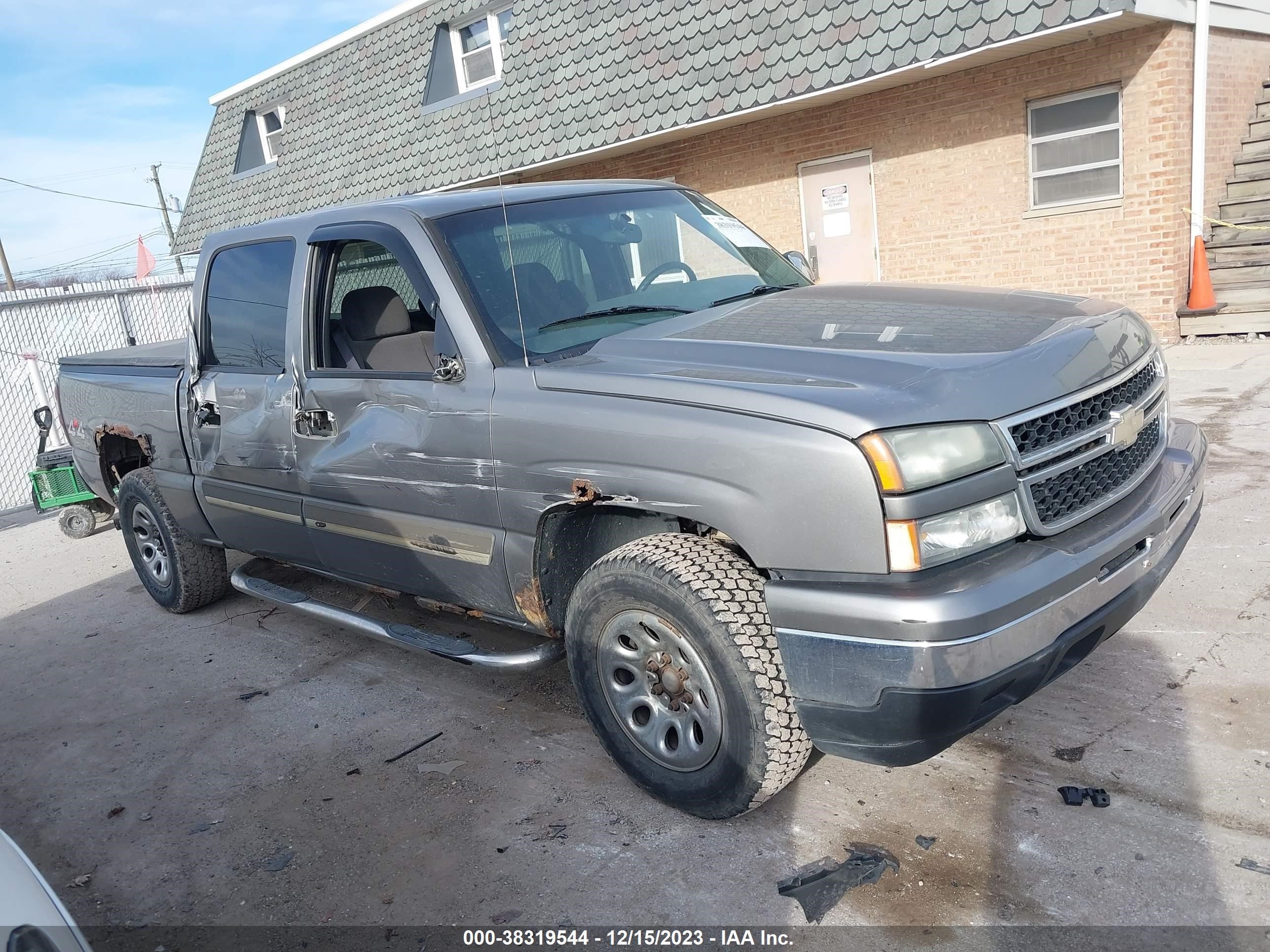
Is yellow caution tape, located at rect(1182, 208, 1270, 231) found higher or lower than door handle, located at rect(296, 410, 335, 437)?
lower

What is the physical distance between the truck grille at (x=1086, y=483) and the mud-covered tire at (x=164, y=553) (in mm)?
4436

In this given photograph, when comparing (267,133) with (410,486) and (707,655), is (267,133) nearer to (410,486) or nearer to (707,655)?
(410,486)

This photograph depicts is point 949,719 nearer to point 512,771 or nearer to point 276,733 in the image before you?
point 512,771

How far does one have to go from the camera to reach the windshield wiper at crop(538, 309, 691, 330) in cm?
354

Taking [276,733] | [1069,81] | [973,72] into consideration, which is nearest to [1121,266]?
[1069,81]

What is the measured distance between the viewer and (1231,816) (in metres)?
2.83

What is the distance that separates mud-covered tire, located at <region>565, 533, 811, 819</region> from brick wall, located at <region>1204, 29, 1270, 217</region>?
9.61 m

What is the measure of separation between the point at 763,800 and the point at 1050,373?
145cm

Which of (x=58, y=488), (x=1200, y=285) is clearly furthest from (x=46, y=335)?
(x=1200, y=285)

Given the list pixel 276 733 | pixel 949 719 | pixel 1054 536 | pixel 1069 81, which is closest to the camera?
pixel 949 719

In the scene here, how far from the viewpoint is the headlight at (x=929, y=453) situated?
249 centimetres

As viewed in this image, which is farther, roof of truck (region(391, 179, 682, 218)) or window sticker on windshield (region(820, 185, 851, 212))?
window sticker on windshield (region(820, 185, 851, 212))

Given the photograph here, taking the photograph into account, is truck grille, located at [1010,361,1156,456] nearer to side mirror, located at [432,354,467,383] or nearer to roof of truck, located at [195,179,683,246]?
side mirror, located at [432,354,467,383]

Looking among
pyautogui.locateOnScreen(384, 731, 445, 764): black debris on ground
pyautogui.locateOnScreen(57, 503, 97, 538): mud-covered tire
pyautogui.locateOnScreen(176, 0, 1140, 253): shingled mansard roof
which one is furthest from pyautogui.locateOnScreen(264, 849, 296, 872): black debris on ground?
pyautogui.locateOnScreen(176, 0, 1140, 253): shingled mansard roof
